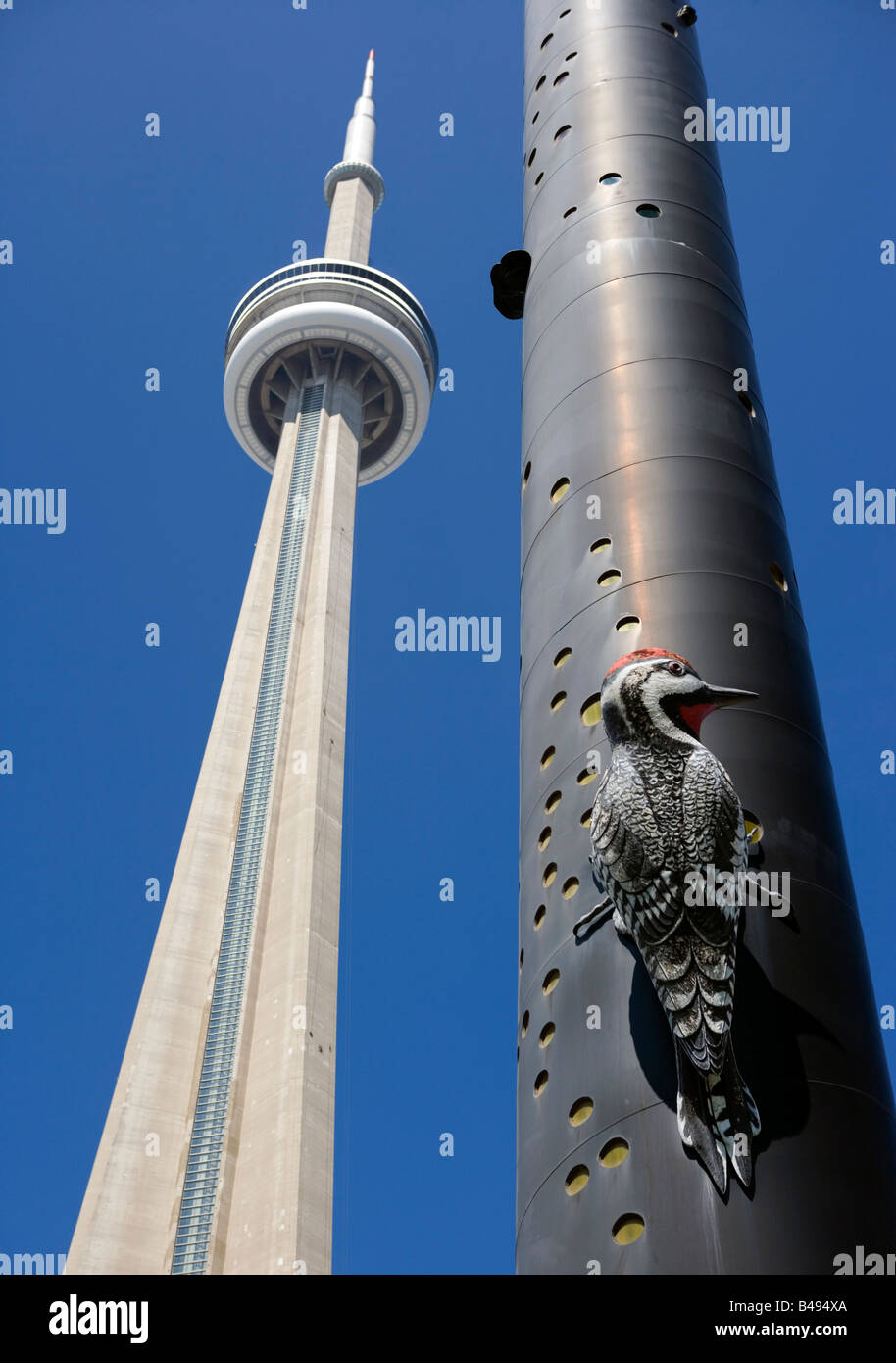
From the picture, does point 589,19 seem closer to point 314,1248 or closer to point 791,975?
point 791,975

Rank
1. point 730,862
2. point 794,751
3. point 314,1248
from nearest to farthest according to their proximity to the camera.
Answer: point 730,862 < point 794,751 < point 314,1248

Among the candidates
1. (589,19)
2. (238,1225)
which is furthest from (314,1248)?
(589,19)

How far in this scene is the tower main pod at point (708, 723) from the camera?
29.7ft

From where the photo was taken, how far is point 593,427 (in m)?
14.2

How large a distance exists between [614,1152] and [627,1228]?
503 mm

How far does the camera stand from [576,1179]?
31.5 feet

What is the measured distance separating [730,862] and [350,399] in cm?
6910

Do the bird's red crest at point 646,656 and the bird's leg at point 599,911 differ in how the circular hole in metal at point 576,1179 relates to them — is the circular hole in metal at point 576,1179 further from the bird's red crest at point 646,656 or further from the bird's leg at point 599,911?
the bird's red crest at point 646,656

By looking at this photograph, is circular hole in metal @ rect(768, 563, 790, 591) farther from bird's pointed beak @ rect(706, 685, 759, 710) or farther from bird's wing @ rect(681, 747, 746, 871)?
bird's wing @ rect(681, 747, 746, 871)

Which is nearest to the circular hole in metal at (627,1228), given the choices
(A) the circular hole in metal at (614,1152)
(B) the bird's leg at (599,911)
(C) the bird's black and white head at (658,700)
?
(A) the circular hole in metal at (614,1152)

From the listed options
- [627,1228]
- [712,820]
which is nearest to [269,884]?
[712,820]

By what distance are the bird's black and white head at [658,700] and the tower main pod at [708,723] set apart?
31.9 inches

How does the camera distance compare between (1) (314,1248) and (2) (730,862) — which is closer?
(2) (730,862)
